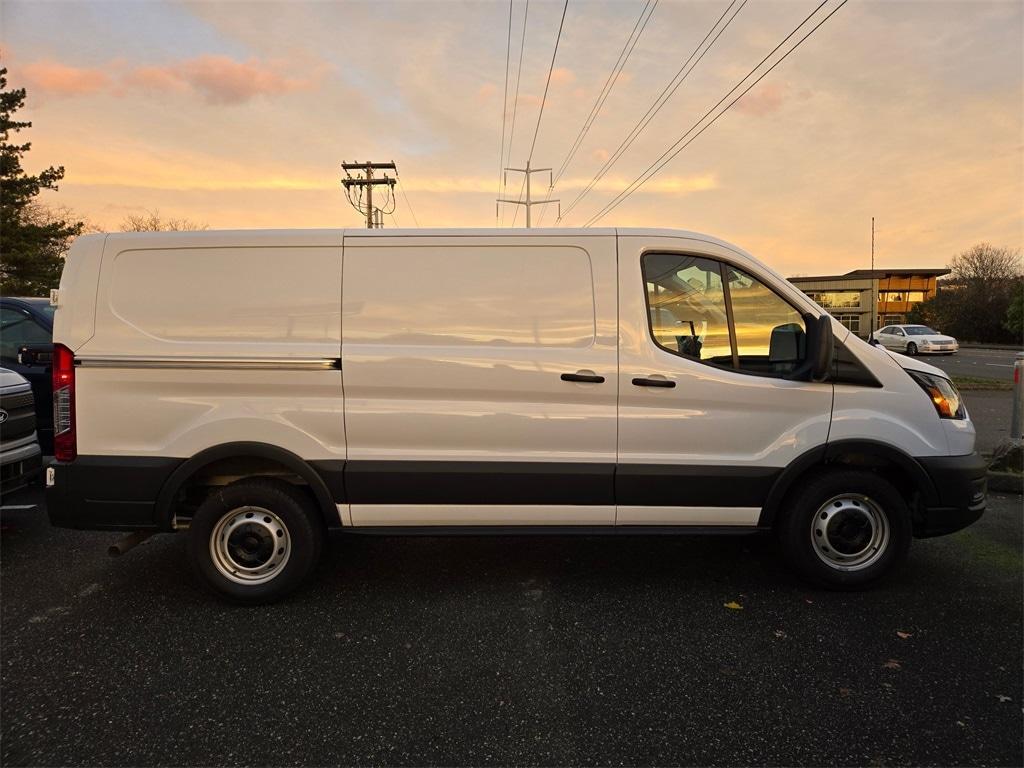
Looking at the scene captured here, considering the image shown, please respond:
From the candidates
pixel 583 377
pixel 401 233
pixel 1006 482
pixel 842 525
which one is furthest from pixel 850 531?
pixel 1006 482

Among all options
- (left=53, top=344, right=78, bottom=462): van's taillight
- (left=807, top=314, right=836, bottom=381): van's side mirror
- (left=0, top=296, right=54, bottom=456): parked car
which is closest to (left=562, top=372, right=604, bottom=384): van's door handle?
(left=807, top=314, right=836, bottom=381): van's side mirror

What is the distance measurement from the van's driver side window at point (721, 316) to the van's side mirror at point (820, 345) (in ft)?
0.44

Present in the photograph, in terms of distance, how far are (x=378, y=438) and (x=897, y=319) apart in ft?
226

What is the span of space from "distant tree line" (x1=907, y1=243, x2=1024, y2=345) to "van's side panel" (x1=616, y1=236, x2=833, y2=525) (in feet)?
137

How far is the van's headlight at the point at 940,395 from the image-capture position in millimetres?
3455

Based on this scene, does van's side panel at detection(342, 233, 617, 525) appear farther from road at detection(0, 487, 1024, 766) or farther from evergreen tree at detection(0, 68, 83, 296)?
evergreen tree at detection(0, 68, 83, 296)

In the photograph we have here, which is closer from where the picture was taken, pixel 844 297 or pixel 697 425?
pixel 697 425

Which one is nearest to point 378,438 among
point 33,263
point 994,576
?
point 994,576

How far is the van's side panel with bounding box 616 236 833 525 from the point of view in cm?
336

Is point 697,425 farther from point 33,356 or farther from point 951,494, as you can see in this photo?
point 33,356

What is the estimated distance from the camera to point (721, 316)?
347 centimetres

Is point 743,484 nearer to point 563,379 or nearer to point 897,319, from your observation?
point 563,379

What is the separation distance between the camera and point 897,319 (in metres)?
59.4

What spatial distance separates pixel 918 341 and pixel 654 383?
105ft
